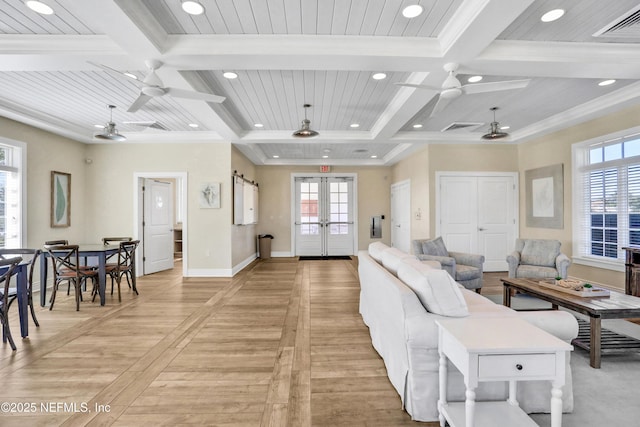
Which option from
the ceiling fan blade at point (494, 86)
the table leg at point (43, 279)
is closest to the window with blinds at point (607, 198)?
the ceiling fan blade at point (494, 86)

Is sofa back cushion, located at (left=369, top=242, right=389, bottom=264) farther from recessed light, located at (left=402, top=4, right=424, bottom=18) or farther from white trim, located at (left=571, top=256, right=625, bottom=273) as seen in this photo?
white trim, located at (left=571, top=256, right=625, bottom=273)

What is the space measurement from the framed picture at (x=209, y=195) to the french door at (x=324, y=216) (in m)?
3.25

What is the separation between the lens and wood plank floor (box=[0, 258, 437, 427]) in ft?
6.36

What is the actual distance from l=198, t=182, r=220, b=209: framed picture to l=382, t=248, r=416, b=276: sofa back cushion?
4106mm

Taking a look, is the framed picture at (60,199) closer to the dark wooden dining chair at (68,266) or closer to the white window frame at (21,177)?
the white window frame at (21,177)

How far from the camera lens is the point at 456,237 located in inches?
253

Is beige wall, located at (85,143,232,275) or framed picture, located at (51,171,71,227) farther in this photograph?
beige wall, located at (85,143,232,275)

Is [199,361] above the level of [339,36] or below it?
below

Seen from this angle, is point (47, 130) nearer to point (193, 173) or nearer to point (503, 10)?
point (193, 173)

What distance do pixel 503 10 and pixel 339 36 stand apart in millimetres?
1290

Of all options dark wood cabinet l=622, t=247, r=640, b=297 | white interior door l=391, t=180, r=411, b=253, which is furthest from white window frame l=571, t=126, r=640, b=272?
white interior door l=391, t=180, r=411, b=253

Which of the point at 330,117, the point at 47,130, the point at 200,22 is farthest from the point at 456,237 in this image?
the point at 47,130

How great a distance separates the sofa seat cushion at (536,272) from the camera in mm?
4320

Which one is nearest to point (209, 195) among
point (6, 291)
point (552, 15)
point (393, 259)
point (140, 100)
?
point (140, 100)
